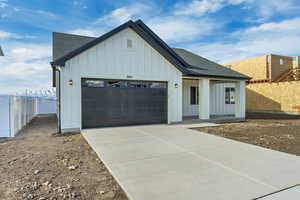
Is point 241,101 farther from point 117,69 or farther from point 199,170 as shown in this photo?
point 199,170

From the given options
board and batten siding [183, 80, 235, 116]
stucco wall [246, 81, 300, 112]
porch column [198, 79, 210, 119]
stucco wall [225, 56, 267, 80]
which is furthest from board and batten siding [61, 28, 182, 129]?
stucco wall [225, 56, 267, 80]

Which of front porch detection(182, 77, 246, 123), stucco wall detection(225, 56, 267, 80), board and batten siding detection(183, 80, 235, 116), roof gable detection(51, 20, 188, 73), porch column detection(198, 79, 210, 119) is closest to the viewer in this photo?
roof gable detection(51, 20, 188, 73)

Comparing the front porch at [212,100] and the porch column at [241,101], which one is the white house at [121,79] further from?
the porch column at [241,101]

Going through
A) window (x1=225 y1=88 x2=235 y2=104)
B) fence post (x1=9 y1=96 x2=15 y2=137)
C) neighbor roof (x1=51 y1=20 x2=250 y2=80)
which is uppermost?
neighbor roof (x1=51 y1=20 x2=250 y2=80)

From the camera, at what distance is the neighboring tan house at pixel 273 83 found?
57.9 feet

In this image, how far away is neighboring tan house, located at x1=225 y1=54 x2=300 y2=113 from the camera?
17641 mm

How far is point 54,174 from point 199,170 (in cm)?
312

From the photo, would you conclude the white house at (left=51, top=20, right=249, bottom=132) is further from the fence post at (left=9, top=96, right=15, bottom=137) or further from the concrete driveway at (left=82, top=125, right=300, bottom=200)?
the concrete driveway at (left=82, top=125, right=300, bottom=200)

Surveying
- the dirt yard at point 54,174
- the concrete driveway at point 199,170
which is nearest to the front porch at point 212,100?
the concrete driveway at point 199,170

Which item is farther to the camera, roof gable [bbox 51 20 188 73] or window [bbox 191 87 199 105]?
window [bbox 191 87 199 105]

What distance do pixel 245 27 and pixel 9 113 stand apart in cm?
1661

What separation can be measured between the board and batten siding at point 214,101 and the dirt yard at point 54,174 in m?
10.3

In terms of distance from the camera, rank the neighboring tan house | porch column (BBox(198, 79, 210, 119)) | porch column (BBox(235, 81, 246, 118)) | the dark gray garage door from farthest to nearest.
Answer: the neighboring tan house
porch column (BBox(235, 81, 246, 118))
porch column (BBox(198, 79, 210, 119))
the dark gray garage door

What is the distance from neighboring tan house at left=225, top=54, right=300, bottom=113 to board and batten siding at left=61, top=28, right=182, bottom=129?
13.9m
